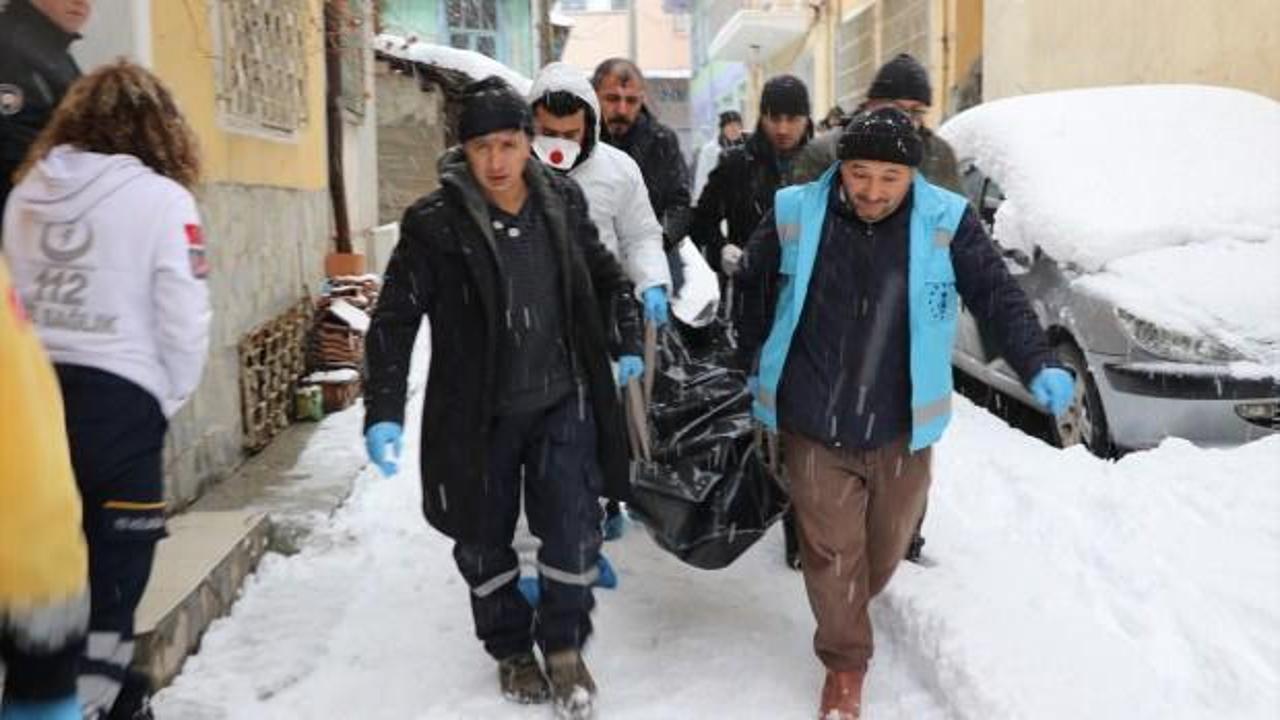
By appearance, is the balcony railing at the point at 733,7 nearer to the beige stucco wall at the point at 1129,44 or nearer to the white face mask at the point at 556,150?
the beige stucco wall at the point at 1129,44

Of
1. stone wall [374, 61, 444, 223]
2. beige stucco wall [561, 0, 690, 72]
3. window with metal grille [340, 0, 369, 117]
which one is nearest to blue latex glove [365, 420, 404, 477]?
window with metal grille [340, 0, 369, 117]

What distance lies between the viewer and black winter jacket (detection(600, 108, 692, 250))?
202 inches

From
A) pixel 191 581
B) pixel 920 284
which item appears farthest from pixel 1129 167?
pixel 191 581

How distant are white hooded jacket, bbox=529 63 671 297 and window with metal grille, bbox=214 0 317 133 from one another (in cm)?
224

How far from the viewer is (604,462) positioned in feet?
11.4

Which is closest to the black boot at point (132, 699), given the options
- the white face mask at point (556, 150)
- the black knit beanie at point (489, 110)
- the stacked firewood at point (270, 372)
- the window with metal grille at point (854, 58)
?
the black knit beanie at point (489, 110)

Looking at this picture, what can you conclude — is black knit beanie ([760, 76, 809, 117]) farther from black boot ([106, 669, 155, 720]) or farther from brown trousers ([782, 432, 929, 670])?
black boot ([106, 669, 155, 720])

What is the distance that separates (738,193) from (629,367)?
6.62 feet

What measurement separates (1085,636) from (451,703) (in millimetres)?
1776

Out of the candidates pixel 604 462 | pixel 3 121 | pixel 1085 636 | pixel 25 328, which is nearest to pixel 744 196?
pixel 604 462

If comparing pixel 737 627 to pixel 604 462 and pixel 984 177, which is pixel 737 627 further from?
pixel 984 177

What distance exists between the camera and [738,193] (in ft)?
17.4

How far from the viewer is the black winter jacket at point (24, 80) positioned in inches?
125

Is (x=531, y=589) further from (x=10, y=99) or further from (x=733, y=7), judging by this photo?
(x=733, y=7)
